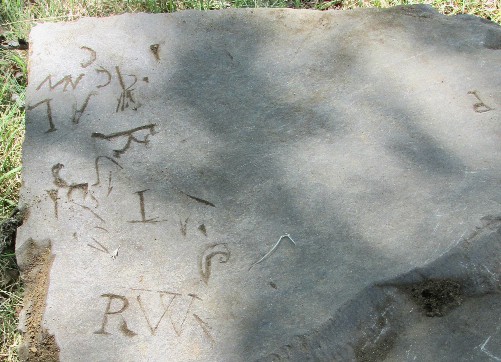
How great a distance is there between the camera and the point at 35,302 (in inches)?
76.0

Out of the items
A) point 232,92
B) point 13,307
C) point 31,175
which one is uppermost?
point 232,92

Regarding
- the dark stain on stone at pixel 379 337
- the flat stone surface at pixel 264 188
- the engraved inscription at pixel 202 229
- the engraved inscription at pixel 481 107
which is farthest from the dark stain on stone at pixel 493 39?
the engraved inscription at pixel 202 229

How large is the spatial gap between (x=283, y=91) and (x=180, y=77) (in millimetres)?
356

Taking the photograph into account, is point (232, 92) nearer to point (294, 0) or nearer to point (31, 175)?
point (31, 175)

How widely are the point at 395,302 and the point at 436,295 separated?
115mm

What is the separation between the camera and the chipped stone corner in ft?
5.98

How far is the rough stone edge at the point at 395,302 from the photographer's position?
1739 millimetres

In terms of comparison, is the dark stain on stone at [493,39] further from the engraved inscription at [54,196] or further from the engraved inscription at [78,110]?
the engraved inscription at [54,196]

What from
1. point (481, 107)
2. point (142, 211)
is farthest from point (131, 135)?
point (481, 107)

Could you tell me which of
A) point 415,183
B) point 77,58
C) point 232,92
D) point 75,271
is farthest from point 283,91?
point 75,271

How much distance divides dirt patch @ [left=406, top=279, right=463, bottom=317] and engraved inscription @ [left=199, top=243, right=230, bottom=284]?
0.50m

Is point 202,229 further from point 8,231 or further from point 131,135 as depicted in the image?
point 8,231

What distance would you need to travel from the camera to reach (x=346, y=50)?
2396 mm

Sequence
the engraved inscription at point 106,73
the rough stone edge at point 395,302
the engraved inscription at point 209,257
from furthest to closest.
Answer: the engraved inscription at point 106,73 < the engraved inscription at point 209,257 < the rough stone edge at point 395,302
